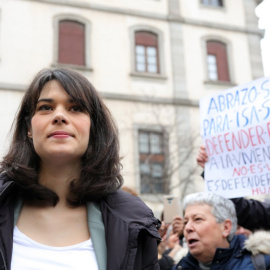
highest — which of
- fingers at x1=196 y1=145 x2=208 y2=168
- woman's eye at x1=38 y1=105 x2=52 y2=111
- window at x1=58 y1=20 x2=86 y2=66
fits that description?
window at x1=58 y1=20 x2=86 y2=66

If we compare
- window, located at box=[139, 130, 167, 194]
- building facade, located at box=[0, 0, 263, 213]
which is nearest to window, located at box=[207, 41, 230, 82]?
building facade, located at box=[0, 0, 263, 213]

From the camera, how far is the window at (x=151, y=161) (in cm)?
1511

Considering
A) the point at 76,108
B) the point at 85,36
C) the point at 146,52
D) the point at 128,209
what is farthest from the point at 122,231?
the point at 146,52

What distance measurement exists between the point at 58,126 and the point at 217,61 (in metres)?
16.2

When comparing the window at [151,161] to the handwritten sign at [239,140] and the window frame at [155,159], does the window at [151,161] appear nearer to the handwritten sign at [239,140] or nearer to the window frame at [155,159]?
the window frame at [155,159]

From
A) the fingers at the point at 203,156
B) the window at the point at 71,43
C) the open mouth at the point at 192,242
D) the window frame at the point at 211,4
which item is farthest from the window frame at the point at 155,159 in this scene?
the open mouth at the point at 192,242

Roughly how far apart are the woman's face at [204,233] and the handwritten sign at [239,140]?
0.26 m

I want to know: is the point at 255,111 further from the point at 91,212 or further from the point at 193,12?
the point at 193,12

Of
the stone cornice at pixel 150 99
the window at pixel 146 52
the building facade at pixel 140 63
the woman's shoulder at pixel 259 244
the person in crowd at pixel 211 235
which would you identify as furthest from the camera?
the window at pixel 146 52

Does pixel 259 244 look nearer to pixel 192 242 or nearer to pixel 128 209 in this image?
pixel 192 242

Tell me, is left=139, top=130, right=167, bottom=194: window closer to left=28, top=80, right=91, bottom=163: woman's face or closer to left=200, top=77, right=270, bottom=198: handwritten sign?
left=200, top=77, right=270, bottom=198: handwritten sign

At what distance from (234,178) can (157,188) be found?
11.5 metres

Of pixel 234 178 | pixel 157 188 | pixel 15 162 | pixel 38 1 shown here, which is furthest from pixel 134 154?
pixel 15 162

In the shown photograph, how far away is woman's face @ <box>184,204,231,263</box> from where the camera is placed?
11.2 feet
